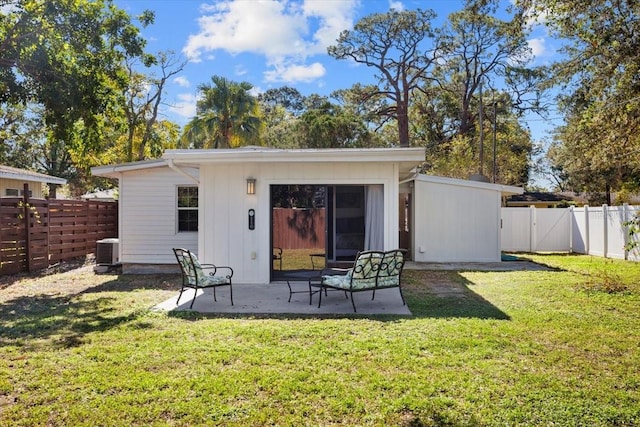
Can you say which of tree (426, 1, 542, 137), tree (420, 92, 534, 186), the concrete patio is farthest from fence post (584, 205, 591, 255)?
tree (426, 1, 542, 137)

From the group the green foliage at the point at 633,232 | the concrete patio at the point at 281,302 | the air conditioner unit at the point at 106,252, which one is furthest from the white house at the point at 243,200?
the green foliage at the point at 633,232

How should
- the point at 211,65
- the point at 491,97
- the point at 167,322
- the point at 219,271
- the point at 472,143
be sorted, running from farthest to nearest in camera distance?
1. the point at 491,97
2. the point at 472,143
3. the point at 211,65
4. the point at 219,271
5. the point at 167,322

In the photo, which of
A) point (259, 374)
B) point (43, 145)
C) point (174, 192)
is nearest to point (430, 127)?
point (174, 192)

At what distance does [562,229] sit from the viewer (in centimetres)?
1692

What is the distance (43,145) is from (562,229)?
28373 mm

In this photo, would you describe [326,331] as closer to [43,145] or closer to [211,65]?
[211,65]

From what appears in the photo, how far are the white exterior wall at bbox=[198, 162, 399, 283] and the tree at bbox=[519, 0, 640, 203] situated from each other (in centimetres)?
429

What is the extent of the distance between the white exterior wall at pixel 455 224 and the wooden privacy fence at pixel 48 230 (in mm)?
9441

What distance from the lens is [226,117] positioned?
20250mm

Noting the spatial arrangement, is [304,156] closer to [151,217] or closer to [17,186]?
[151,217]

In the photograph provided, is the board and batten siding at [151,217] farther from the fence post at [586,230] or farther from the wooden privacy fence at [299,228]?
the fence post at [586,230]

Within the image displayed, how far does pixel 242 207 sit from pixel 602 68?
22.9 ft

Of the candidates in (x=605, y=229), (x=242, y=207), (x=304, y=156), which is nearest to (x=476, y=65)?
(x=605, y=229)

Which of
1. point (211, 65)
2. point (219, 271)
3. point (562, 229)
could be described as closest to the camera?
point (219, 271)
